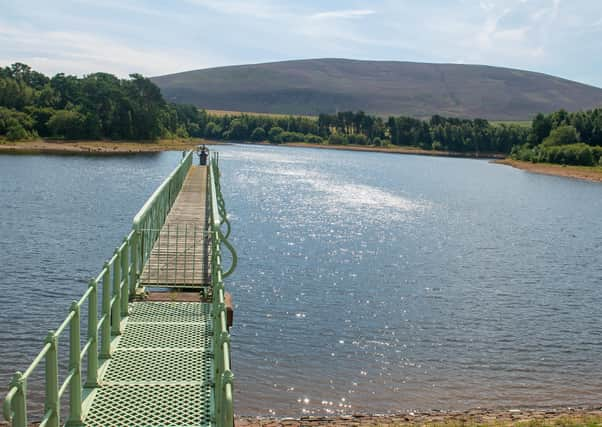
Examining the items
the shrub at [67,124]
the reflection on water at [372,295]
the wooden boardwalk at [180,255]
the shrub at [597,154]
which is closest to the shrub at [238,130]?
the shrub at [67,124]

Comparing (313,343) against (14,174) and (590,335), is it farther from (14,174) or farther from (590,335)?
(14,174)

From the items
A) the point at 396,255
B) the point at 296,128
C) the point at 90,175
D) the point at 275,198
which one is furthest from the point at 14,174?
the point at 296,128

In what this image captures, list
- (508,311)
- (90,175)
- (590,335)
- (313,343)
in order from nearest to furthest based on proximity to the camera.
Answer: (313,343) < (590,335) < (508,311) < (90,175)

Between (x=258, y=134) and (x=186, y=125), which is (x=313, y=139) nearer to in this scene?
(x=258, y=134)

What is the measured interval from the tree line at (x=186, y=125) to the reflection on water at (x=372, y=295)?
70845 mm

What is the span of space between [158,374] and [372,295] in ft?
50.6

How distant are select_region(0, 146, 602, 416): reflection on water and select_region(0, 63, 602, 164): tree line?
70.8 meters

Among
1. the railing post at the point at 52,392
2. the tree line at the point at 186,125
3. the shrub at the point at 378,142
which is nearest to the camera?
the railing post at the point at 52,392

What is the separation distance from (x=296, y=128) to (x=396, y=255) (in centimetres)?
16918

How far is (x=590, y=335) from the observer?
18312 mm

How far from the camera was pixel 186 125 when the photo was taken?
184 m

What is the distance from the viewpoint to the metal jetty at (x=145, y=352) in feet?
18.5

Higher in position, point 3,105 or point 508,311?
point 3,105

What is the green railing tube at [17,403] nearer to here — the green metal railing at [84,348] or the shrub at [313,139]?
the green metal railing at [84,348]
